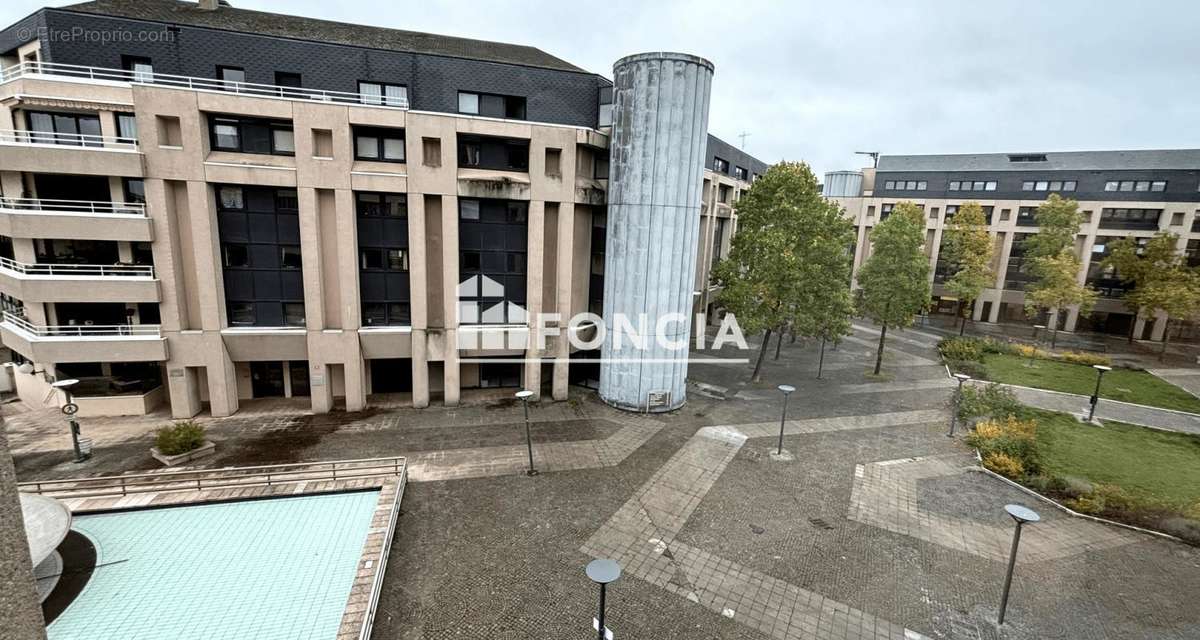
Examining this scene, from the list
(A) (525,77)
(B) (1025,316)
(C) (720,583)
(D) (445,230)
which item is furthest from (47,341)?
(B) (1025,316)

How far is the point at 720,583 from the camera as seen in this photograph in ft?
42.1

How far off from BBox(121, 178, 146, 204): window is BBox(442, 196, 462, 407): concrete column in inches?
455

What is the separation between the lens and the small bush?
16.0 metres

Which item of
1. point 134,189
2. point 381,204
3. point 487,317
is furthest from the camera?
point 487,317

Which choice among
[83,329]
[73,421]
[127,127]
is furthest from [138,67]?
[73,421]

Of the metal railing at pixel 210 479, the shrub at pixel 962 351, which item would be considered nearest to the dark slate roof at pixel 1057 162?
the shrub at pixel 962 351

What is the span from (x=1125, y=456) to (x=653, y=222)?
20933 mm

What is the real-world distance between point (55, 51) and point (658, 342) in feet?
84.5

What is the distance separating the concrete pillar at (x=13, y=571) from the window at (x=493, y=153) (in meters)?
19.9

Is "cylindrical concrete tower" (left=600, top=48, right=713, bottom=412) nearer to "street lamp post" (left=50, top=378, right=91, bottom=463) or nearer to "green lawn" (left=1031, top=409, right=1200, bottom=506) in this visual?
"green lawn" (left=1031, top=409, right=1200, bottom=506)

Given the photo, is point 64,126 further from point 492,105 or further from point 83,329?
point 492,105

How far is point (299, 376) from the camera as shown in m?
24.7

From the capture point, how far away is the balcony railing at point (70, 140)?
63.9ft

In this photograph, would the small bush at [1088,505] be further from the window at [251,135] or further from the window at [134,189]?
the window at [134,189]
